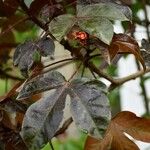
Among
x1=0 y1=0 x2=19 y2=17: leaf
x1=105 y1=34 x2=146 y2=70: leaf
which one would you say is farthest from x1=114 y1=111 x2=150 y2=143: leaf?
x1=0 y1=0 x2=19 y2=17: leaf

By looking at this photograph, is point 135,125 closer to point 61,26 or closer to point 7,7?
point 61,26

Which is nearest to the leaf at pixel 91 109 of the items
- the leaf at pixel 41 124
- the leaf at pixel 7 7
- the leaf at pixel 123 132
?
the leaf at pixel 41 124

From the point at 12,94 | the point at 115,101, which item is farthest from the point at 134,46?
the point at 115,101

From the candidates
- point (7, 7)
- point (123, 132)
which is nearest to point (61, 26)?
point (123, 132)

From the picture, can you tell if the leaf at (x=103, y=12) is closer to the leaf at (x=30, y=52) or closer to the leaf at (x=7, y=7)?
the leaf at (x=30, y=52)

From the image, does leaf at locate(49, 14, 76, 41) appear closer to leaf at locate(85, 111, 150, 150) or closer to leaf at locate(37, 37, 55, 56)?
leaf at locate(37, 37, 55, 56)

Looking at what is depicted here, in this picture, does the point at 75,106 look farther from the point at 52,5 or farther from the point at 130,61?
the point at 130,61

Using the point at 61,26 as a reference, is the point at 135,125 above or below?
below
